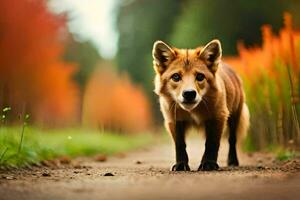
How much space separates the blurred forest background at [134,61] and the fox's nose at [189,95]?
1150 millimetres

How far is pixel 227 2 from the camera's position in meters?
17.0

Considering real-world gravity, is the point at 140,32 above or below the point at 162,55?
above

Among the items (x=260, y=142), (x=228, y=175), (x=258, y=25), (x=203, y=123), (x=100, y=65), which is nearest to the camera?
(x=228, y=175)

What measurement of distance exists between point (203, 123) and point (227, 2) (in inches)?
424

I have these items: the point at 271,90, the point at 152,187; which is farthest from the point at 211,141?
the point at 271,90

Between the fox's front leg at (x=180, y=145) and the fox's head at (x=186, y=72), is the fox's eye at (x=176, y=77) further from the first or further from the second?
the fox's front leg at (x=180, y=145)

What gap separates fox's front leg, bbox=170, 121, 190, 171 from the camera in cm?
654

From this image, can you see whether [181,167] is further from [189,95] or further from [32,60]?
[32,60]

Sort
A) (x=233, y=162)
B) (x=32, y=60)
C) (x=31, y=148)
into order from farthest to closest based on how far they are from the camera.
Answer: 1. (x=32, y=60)
2. (x=233, y=162)
3. (x=31, y=148)

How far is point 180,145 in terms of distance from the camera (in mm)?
6688

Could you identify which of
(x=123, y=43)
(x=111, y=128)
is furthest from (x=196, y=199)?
(x=123, y=43)

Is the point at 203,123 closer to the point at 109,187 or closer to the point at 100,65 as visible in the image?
the point at 109,187

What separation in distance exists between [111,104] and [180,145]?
12.3 m

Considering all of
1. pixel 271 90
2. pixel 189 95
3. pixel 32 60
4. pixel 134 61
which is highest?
pixel 134 61
